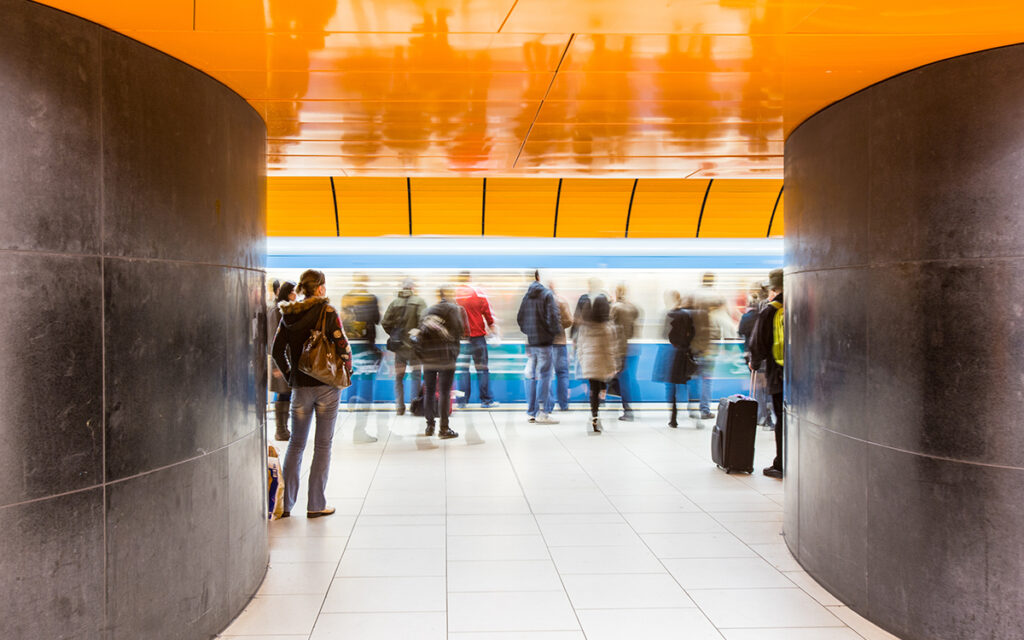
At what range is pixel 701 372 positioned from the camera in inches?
403

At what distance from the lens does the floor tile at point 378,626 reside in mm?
3738

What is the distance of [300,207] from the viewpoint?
10.6 metres

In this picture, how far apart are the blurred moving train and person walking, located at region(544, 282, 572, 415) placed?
0.54m

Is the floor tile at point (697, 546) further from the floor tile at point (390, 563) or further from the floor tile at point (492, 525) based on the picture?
the floor tile at point (390, 563)

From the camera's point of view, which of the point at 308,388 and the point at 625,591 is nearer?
the point at 625,591

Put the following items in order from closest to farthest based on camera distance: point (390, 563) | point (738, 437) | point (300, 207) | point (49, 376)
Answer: point (49, 376) < point (390, 563) < point (738, 437) < point (300, 207)

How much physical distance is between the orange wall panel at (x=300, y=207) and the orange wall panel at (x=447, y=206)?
1209mm

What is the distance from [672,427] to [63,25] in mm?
8305

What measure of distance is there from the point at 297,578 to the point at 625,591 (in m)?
1.92

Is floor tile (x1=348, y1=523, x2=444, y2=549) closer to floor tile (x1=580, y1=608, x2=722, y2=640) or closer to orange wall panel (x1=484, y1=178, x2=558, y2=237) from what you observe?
floor tile (x1=580, y1=608, x2=722, y2=640)

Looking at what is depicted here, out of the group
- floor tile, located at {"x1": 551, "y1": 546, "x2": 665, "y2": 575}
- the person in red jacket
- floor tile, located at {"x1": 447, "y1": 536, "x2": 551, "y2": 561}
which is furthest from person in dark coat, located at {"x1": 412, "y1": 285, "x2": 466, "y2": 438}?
floor tile, located at {"x1": 551, "y1": 546, "x2": 665, "y2": 575}

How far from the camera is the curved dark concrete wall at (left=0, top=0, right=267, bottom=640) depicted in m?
2.79

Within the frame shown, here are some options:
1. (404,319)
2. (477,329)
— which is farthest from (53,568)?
(477,329)

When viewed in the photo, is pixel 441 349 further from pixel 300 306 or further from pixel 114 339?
pixel 114 339
